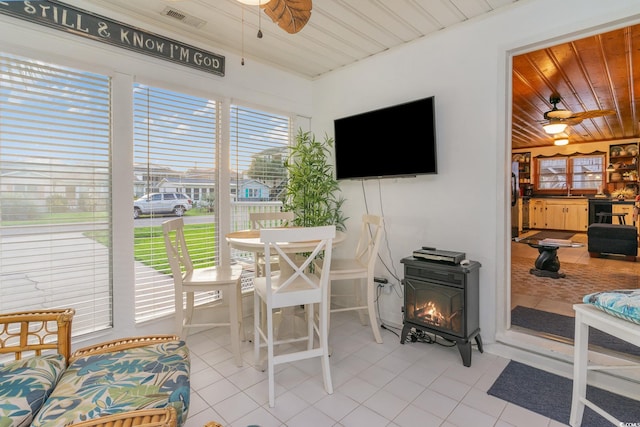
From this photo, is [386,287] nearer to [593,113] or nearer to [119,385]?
[119,385]

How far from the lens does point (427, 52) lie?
2881 mm

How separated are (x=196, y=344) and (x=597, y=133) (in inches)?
362

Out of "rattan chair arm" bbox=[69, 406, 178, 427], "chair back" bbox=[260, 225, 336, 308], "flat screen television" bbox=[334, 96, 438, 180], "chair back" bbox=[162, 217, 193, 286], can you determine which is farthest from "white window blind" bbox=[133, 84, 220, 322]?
"rattan chair arm" bbox=[69, 406, 178, 427]

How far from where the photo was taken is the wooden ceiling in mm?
2855

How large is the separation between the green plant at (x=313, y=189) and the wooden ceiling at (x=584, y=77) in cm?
218

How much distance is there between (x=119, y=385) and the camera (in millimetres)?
1274

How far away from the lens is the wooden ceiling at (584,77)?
9.37 feet

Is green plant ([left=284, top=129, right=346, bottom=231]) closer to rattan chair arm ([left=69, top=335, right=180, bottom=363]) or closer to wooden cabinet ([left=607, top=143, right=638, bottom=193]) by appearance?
rattan chair arm ([left=69, top=335, right=180, bottom=363])

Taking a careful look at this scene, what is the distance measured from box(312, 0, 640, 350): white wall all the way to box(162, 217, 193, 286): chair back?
75.0 inches

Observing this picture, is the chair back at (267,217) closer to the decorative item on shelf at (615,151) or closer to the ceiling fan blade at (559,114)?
the ceiling fan blade at (559,114)

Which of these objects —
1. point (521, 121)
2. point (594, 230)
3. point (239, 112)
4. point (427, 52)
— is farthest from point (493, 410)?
point (521, 121)

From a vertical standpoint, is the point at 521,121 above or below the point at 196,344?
above

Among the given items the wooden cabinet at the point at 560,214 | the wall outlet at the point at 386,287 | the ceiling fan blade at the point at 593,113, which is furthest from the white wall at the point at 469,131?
the wooden cabinet at the point at 560,214

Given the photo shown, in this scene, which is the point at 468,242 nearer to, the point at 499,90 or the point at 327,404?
the point at 499,90
